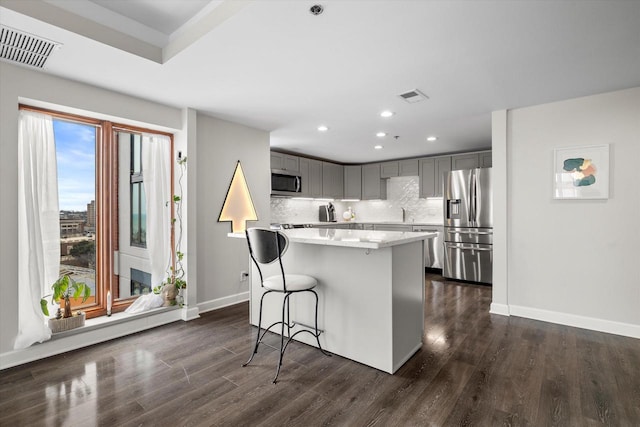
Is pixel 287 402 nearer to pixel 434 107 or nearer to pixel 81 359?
pixel 81 359

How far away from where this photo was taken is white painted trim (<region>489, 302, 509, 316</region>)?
3.67 m

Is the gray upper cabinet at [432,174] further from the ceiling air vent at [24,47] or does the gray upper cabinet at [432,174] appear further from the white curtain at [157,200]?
the ceiling air vent at [24,47]

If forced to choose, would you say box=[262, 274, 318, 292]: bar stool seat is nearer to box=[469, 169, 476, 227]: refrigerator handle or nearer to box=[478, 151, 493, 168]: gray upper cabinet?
box=[469, 169, 476, 227]: refrigerator handle

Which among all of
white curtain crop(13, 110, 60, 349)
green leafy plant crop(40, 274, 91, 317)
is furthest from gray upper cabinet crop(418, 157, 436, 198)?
white curtain crop(13, 110, 60, 349)

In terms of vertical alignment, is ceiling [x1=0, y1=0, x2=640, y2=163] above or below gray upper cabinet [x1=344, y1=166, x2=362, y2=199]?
above

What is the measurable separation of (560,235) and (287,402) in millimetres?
3230

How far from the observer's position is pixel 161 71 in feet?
8.81

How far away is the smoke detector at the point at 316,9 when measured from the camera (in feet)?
5.99

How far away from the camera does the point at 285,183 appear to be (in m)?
6.00

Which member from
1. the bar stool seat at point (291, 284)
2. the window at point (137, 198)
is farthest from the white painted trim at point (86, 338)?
the bar stool seat at point (291, 284)

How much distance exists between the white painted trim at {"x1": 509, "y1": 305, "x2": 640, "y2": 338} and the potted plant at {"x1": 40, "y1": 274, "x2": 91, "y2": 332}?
175 inches

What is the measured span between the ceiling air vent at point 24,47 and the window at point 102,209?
52 cm

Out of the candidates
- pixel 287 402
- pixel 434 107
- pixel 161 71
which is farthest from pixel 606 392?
pixel 161 71

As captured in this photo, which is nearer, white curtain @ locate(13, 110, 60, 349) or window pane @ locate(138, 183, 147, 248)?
white curtain @ locate(13, 110, 60, 349)
